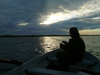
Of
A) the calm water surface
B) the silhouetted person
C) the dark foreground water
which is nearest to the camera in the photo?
the silhouetted person

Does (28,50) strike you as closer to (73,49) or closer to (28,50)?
(28,50)

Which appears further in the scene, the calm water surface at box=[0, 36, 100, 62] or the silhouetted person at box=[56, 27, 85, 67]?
the calm water surface at box=[0, 36, 100, 62]

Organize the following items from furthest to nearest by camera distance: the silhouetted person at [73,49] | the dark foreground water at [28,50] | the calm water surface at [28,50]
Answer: the calm water surface at [28,50] < the dark foreground water at [28,50] < the silhouetted person at [73,49]

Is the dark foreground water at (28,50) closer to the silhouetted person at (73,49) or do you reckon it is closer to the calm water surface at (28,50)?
the calm water surface at (28,50)

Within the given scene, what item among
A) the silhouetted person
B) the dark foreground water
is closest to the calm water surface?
the dark foreground water

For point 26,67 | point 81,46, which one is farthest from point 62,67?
point 26,67

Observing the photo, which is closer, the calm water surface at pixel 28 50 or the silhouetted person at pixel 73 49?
the silhouetted person at pixel 73 49

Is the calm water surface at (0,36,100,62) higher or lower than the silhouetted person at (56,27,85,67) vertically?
lower

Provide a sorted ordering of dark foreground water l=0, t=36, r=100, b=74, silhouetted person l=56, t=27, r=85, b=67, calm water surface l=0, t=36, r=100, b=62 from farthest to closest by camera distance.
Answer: calm water surface l=0, t=36, r=100, b=62 < dark foreground water l=0, t=36, r=100, b=74 < silhouetted person l=56, t=27, r=85, b=67

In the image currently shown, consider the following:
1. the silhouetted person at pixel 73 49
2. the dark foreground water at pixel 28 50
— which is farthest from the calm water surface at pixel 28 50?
the silhouetted person at pixel 73 49

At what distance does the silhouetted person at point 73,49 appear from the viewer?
371 centimetres

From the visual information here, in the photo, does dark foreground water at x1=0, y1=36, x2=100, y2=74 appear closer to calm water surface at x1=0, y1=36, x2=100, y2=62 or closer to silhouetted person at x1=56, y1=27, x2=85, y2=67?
calm water surface at x1=0, y1=36, x2=100, y2=62

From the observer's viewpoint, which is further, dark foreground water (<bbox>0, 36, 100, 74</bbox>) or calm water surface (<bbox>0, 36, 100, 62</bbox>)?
calm water surface (<bbox>0, 36, 100, 62</bbox>)

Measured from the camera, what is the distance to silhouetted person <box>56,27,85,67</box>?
3.71m
